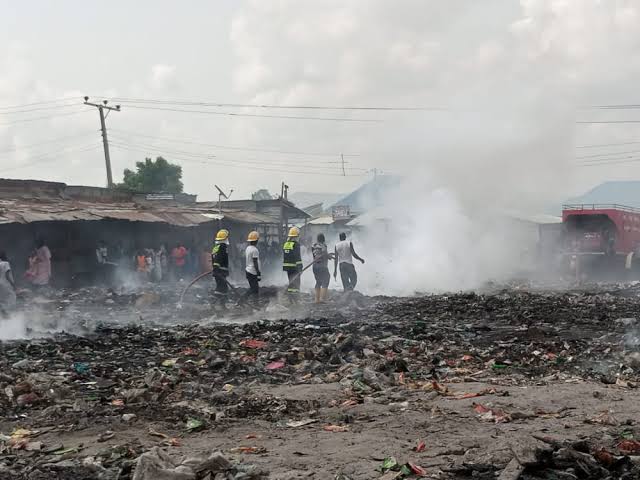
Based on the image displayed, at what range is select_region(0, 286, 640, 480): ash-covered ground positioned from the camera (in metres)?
4.05

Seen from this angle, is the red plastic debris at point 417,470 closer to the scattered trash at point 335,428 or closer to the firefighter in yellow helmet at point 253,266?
the scattered trash at point 335,428

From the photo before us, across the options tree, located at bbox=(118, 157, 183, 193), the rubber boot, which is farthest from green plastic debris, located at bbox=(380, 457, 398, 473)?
tree, located at bbox=(118, 157, 183, 193)

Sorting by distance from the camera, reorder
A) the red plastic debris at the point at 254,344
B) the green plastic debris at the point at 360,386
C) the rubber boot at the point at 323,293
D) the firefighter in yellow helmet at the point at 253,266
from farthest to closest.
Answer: the rubber boot at the point at 323,293
the firefighter in yellow helmet at the point at 253,266
the red plastic debris at the point at 254,344
the green plastic debris at the point at 360,386

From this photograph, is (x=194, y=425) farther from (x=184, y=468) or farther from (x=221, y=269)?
(x=221, y=269)

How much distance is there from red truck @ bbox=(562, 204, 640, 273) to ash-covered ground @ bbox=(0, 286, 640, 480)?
42.1ft

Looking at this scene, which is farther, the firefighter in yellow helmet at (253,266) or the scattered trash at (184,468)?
the firefighter in yellow helmet at (253,266)

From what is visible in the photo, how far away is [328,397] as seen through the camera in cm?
614

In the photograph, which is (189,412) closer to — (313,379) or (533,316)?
(313,379)

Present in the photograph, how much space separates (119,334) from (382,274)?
10.9 m

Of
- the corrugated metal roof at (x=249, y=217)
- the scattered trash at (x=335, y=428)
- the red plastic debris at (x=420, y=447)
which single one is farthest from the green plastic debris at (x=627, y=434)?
the corrugated metal roof at (x=249, y=217)

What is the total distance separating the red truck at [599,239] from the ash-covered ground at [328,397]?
12823mm

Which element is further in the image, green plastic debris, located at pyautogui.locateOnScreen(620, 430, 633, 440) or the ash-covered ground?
green plastic debris, located at pyautogui.locateOnScreen(620, 430, 633, 440)

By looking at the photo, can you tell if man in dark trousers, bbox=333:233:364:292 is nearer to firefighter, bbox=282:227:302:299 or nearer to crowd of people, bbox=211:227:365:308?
crowd of people, bbox=211:227:365:308

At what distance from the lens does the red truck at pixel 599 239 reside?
78.1 ft
